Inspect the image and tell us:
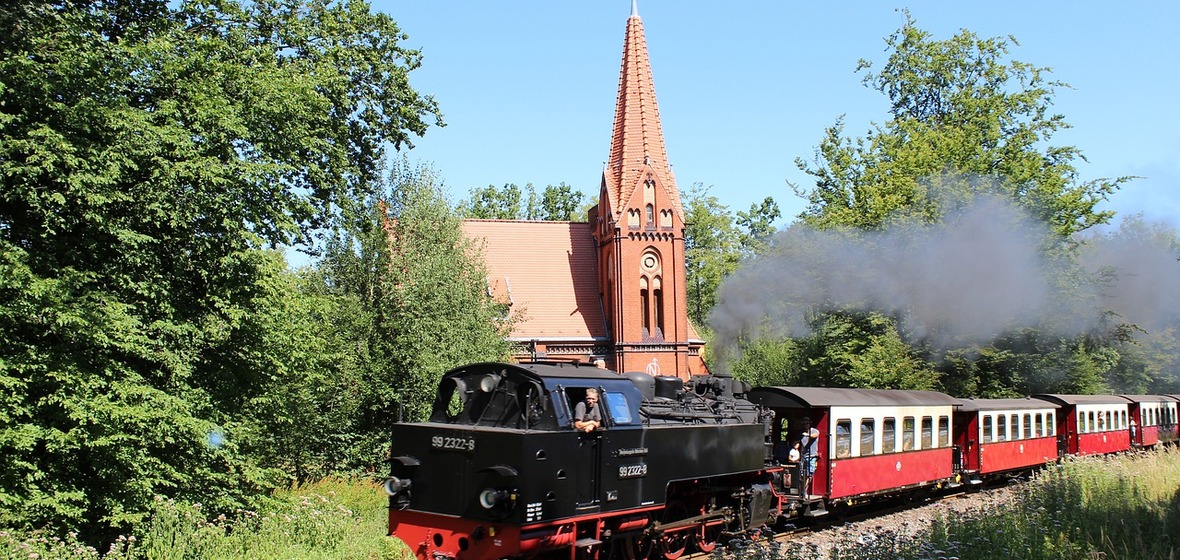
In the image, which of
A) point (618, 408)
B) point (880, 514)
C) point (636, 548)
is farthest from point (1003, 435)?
point (618, 408)

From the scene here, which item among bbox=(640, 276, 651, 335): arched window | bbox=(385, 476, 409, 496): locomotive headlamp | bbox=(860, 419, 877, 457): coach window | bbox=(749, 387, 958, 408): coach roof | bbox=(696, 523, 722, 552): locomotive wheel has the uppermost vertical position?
bbox=(640, 276, 651, 335): arched window

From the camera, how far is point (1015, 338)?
28234 mm

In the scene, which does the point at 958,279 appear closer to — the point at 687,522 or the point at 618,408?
the point at 687,522

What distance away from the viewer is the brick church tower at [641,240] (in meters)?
38.7

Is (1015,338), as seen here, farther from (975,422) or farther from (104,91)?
(104,91)

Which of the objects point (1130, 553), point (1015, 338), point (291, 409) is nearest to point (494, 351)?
point (291, 409)

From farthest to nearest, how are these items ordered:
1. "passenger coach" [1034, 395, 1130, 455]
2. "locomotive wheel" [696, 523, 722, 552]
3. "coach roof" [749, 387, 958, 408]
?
1. "passenger coach" [1034, 395, 1130, 455]
2. "coach roof" [749, 387, 958, 408]
3. "locomotive wheel" [696, 523, 722, 552]

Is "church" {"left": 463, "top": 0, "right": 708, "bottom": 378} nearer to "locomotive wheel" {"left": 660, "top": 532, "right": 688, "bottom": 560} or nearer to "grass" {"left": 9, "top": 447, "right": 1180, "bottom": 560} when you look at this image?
"grass" {"left": 9, "top": 447, "right": 1180, "bottom": 560}

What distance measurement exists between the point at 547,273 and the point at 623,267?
4.43 m

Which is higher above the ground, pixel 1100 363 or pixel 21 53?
pixel 21 53

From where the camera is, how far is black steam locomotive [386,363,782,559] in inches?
370

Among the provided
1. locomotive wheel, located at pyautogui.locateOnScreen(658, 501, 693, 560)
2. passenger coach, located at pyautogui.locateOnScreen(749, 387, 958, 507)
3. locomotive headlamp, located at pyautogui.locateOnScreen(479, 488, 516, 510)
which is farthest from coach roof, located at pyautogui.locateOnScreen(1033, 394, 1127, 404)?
locomotive headlamp, located at pyautogui.locateOnScreen(479, 488, 516, 510)

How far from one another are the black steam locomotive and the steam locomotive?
0.06 feet

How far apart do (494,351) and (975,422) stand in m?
11.9
